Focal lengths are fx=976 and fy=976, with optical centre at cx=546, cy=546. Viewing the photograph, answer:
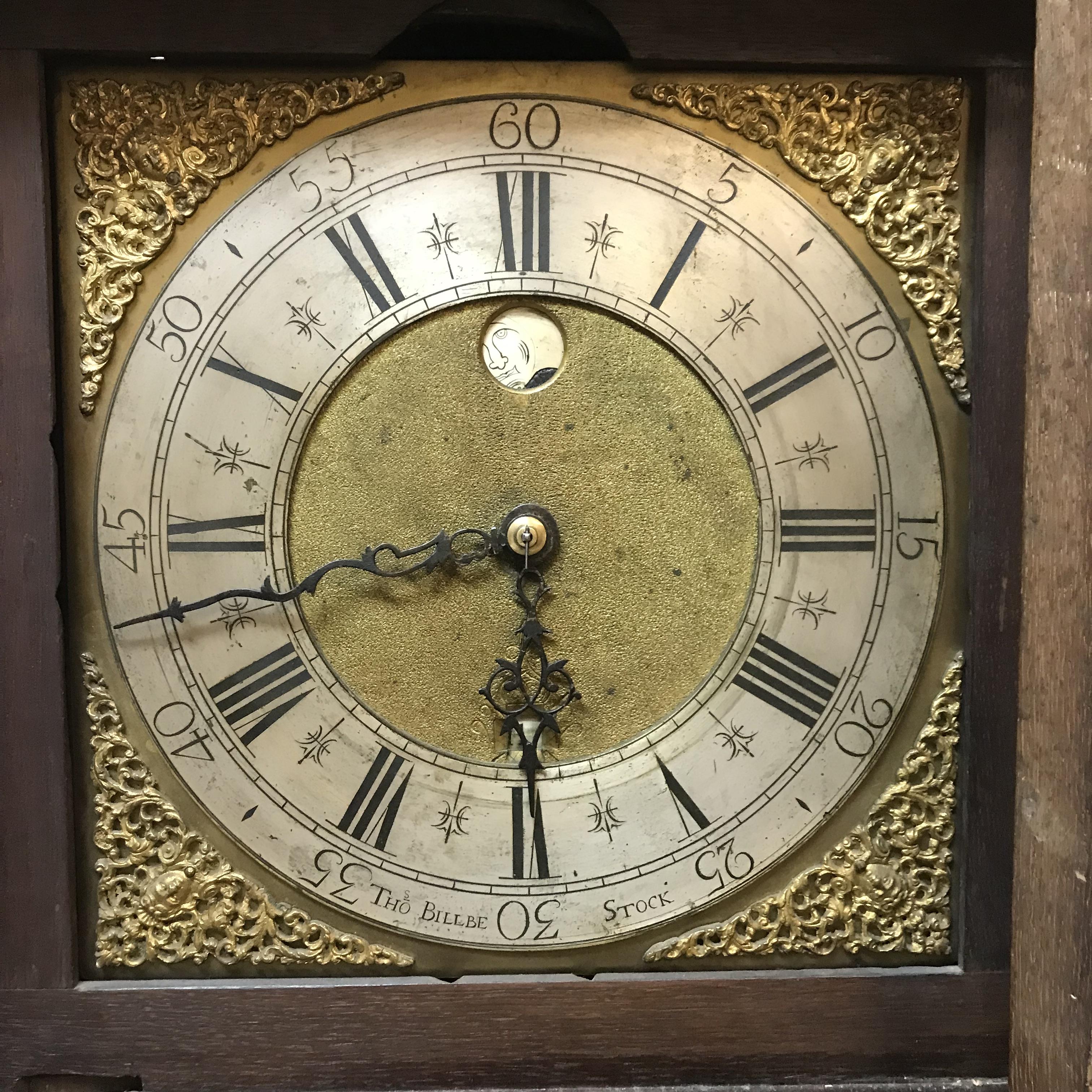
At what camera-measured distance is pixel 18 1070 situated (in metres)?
1.28

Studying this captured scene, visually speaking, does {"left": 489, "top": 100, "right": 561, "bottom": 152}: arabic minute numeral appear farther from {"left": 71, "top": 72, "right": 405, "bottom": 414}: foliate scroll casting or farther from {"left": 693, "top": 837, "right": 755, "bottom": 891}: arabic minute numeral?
{"left": 693, "top": 837, "right": 755, "bottom": 891}: arabic minute numeral

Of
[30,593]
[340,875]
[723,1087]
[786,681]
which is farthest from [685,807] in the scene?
[30,593]

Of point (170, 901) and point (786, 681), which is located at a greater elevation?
point (786, 681)

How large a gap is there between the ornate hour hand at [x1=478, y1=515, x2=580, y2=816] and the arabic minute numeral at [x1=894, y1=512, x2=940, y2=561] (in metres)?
0.48

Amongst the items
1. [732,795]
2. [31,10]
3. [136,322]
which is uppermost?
[31,10]

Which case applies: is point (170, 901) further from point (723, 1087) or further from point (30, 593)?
point (723, 1087)

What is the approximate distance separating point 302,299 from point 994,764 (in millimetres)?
1110

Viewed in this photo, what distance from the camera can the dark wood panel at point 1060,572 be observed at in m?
1.07

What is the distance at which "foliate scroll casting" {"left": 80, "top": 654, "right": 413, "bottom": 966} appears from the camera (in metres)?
1.31

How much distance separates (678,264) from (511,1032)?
1040 mm

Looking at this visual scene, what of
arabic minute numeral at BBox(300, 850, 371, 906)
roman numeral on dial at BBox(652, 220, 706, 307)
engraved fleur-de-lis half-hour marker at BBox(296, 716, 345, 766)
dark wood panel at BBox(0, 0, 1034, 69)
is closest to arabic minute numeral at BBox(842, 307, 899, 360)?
roman numeral on dial at BBox(652, 220, 706, 307)

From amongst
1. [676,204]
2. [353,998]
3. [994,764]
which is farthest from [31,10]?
[994,764]

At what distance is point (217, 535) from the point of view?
130 centimetres

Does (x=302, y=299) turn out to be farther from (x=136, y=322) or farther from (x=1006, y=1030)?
(x=1006, y=1030)
